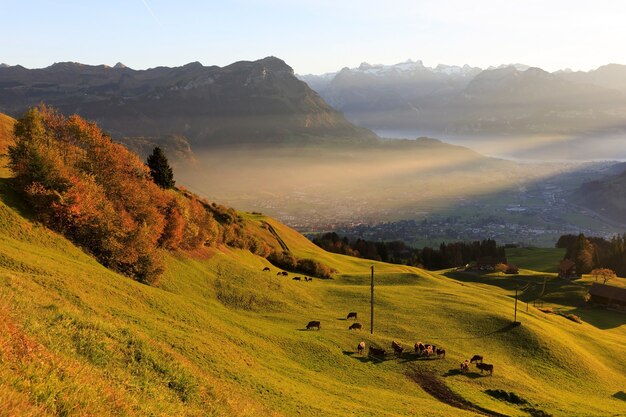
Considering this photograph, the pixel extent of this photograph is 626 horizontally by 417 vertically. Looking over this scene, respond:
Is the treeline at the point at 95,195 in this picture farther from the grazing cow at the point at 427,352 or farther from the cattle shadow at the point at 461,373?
the cattle shadow at the point at 461,373

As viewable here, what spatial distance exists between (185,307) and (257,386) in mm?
17083

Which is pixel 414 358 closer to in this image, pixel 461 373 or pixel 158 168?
pixel 461 373

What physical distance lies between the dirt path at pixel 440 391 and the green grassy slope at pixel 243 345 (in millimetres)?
263

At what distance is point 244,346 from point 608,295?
115 m

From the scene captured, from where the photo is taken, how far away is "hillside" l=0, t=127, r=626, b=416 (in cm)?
1617

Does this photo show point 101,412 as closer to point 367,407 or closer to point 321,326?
point 367,407

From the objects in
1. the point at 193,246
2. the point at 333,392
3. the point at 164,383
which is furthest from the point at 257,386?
the point at 193,246

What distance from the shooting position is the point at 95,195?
50781 mm

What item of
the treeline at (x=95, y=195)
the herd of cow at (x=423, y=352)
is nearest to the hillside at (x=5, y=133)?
the treeline at (x=95, y=195)

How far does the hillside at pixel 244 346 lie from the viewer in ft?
53.1

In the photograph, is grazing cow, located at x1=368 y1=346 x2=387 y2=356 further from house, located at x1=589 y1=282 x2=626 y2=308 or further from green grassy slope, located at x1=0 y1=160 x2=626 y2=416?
house, located at x1=589 y1=282 x2=626 y2=308

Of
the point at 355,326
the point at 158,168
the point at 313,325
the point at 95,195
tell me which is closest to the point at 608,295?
the point at 355,326

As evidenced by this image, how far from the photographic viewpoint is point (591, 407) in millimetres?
42156

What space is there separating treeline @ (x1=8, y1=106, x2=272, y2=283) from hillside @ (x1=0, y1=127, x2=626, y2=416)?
99.5 inches
